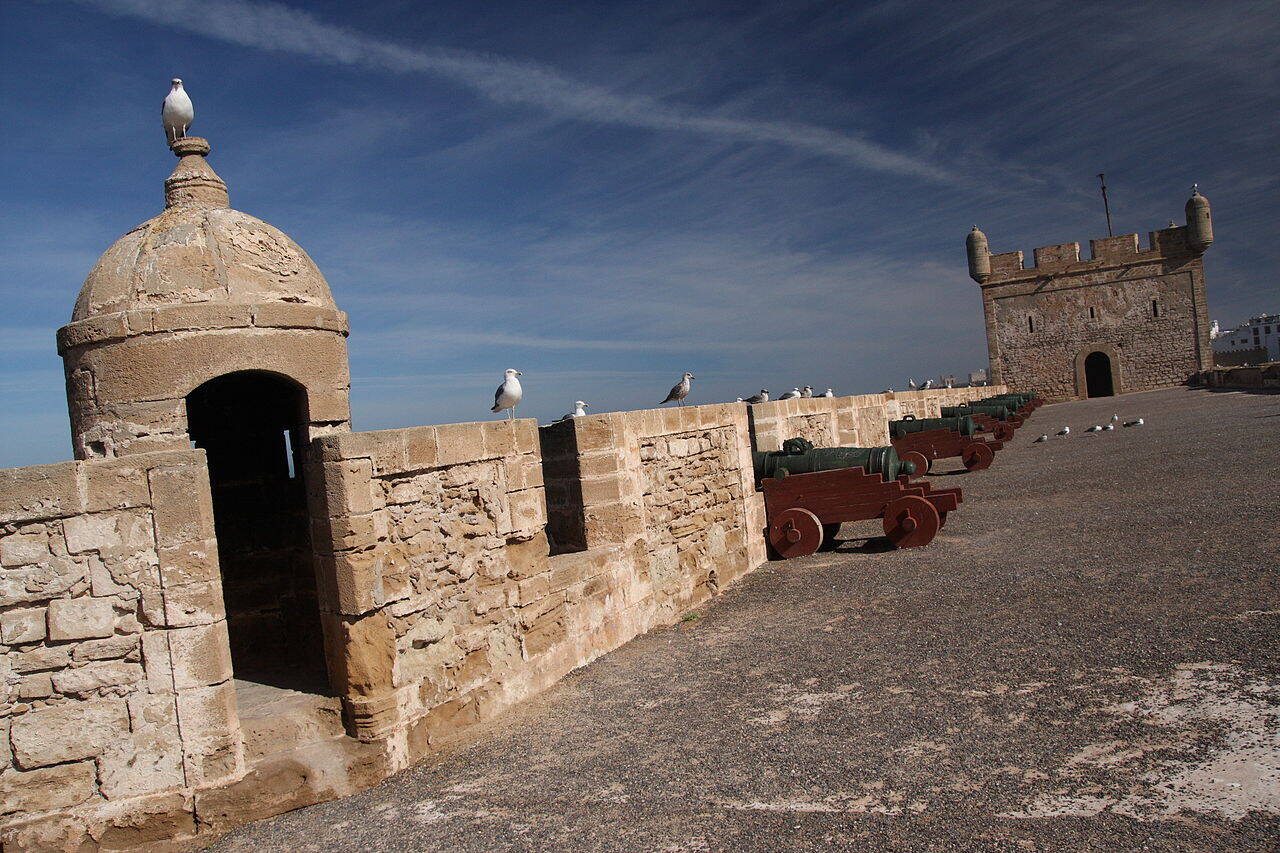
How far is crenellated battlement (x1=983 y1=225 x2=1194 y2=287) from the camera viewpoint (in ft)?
113

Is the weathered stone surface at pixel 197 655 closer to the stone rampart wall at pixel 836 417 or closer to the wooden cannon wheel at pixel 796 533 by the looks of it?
the wooden cannon wheel at pixel 796 533

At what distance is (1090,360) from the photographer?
37.2 metres

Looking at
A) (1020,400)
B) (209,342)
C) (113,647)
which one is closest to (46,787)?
(113,647)

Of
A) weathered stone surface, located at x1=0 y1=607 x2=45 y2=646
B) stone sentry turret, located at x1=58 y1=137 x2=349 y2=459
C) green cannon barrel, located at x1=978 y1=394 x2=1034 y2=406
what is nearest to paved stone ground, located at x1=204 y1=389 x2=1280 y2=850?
weathered stone surface, located at x1=0 y1=607 x2=45 y2=646

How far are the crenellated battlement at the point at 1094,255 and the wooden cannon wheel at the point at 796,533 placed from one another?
108 feet

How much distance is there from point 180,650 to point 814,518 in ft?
18.8

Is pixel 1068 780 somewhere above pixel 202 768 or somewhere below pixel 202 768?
below

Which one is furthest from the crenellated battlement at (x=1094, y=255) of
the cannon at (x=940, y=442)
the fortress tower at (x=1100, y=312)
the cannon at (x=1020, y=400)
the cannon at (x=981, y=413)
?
the cannon at (x=940, y=442)

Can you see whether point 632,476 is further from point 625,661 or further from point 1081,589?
point 1081,589

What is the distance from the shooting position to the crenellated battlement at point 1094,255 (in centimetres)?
3438

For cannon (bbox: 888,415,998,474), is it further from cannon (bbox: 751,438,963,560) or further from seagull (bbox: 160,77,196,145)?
seagull (bbox: 160,77,196,145)

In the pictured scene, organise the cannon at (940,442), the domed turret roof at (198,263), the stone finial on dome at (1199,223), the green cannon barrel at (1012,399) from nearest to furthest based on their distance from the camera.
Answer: the domed turret roof at (198,263) < the cannon at (940,442) < the green cannon barrel at (1012,399) < the stone finial on dome at (1199,223)

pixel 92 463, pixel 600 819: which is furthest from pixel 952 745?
pixel 92 463

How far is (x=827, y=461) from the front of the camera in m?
7.94
